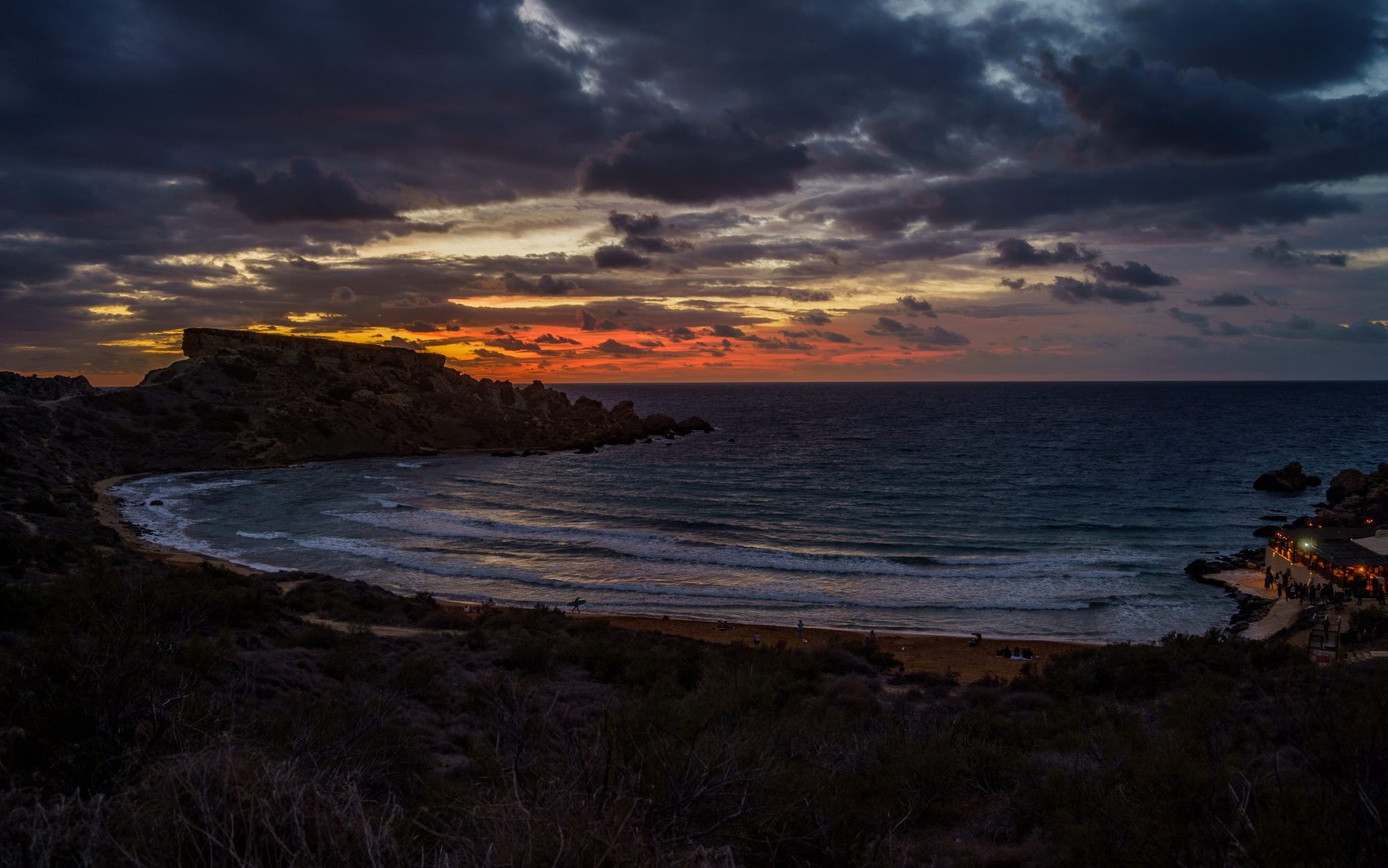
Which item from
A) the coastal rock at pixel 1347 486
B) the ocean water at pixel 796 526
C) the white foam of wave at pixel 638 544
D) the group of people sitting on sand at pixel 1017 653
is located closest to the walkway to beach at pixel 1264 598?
the ocean water at pixel 796 526

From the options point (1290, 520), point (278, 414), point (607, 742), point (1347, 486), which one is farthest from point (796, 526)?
point (278, 414)

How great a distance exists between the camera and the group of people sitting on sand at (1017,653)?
23.0 m

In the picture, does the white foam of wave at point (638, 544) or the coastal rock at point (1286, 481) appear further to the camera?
the coastal rock at point (1286, 481)

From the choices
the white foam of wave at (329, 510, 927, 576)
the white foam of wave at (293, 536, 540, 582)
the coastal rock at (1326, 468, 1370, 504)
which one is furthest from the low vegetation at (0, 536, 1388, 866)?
the coastal rock at (1326, 468, 1370, 504)

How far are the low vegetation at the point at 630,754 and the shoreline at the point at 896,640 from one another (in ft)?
17.3

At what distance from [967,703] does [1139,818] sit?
28.9 ft

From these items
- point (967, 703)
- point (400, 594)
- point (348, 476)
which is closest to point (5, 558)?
point (400, 594)

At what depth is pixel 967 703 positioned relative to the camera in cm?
1461

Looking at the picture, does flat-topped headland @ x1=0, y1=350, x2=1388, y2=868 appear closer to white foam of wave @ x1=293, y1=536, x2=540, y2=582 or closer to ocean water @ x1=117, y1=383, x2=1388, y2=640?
ocean water @ x1=117, y1=383, x2=1388, y2=640

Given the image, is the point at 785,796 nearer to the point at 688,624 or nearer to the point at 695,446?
the point at 688,624

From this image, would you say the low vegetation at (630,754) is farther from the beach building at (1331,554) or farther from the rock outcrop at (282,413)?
the rock outcrop at (282,413)

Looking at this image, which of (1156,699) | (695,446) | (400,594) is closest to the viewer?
(1156,699)

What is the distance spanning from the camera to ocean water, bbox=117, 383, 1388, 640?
99.6 ft

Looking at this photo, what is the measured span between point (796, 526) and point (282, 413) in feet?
212
